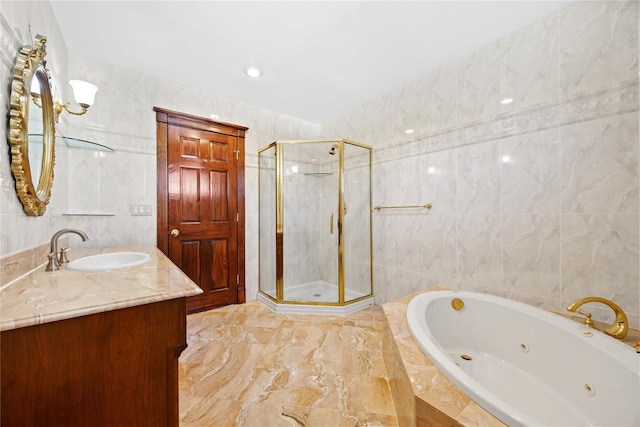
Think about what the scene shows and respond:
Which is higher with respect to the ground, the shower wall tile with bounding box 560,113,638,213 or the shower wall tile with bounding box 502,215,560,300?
the shower wall tile with bounding box 560,113,638,213

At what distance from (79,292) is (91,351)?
0.22 meters

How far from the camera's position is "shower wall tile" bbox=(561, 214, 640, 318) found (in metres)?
1.40

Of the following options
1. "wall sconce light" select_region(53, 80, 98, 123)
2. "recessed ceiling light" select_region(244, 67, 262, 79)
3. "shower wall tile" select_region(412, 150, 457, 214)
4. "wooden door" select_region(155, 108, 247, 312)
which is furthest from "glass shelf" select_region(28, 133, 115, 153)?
"shower wall tile" select_region(412, 150, 457, 214)

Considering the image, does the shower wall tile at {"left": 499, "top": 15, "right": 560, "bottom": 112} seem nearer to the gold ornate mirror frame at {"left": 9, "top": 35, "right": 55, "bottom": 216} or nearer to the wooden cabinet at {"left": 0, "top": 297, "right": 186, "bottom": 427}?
the wooden cabinet at {"left": 0, "top": 297, "right": 186, "bottom": 427}

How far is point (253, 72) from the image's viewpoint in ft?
7.67

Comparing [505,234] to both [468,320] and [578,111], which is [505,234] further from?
[578,111]

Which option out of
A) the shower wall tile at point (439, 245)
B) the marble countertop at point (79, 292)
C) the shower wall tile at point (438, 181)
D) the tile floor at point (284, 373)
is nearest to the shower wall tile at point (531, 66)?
the shower wall tile at point (438, 181)

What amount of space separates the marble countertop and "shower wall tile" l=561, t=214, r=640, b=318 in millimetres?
2105

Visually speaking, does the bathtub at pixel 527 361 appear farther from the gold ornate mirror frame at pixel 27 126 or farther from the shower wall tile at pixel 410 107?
the gold ornate mirror frame at pixel 27 126

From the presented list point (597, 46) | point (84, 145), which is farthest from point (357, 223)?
point (84, 145)

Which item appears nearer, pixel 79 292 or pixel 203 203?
pixel 79 292

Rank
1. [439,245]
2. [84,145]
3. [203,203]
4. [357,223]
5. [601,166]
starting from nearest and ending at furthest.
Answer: [601,166] → [84,145] → [439,245] → [203,203] → [357,223]

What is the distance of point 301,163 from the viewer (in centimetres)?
307

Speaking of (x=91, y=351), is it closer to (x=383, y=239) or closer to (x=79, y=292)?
(x=79, y=292)
